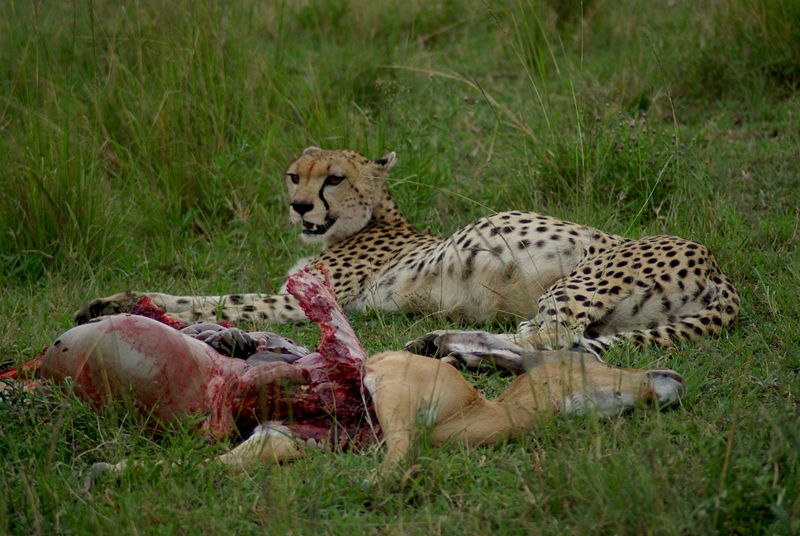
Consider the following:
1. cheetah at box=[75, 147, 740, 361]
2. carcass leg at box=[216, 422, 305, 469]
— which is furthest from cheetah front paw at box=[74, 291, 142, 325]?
carcass leg at box=[216, 422, 305, 469]

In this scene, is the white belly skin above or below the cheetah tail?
above

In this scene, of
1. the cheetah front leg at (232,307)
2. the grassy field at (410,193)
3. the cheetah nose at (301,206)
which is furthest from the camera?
the cheetah nose at (301,206)

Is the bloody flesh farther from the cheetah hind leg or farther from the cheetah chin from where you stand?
the cheetah chin

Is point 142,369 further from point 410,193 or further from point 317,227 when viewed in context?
point 410,193

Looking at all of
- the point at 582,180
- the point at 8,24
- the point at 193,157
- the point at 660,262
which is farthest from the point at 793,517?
the point at 8,24

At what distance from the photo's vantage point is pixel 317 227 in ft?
17.3

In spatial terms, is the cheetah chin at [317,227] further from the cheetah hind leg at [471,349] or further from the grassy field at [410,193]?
the cheetah hind leg at [471,349]

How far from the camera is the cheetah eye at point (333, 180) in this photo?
5.20 metres

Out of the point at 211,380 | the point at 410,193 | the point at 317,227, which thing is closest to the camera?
the point at 211,380

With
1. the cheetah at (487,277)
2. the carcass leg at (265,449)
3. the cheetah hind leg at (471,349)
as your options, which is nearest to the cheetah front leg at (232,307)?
the cheetah at (487,277)

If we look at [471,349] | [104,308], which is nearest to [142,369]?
[471,349]

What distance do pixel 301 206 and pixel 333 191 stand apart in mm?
194

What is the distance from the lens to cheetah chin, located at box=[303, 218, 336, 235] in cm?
524

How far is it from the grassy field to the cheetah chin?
0.27 m
